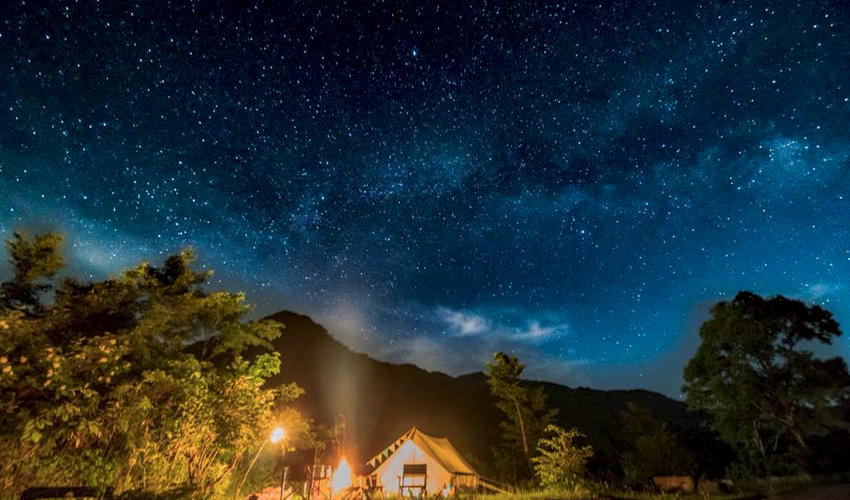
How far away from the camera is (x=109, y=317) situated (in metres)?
17.9

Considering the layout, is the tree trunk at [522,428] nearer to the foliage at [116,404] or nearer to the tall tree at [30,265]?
the foliage at [116,404]

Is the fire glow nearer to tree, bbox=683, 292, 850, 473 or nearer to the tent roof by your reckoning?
the tent roof

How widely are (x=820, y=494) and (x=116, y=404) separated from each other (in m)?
20.2

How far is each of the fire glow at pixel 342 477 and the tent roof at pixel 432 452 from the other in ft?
7.41

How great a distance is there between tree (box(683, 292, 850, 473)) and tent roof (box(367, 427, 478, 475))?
15.1 metres

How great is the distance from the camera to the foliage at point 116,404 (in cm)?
801

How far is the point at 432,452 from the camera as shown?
26.5m

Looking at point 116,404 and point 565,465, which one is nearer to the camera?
point 116,404

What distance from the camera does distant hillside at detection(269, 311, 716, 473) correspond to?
59938 mm

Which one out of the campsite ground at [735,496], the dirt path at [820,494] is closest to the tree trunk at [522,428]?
the campsite ground at [735,496]

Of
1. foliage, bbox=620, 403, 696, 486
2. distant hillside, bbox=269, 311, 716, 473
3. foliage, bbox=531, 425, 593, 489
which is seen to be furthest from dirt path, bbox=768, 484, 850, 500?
distant hillside, bbox=269, 311, 716, 473

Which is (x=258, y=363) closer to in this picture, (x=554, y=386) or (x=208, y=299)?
(x=208, y=299)

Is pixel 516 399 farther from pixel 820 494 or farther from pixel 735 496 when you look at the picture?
pixel 820 494

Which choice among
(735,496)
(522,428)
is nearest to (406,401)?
(522,428)
